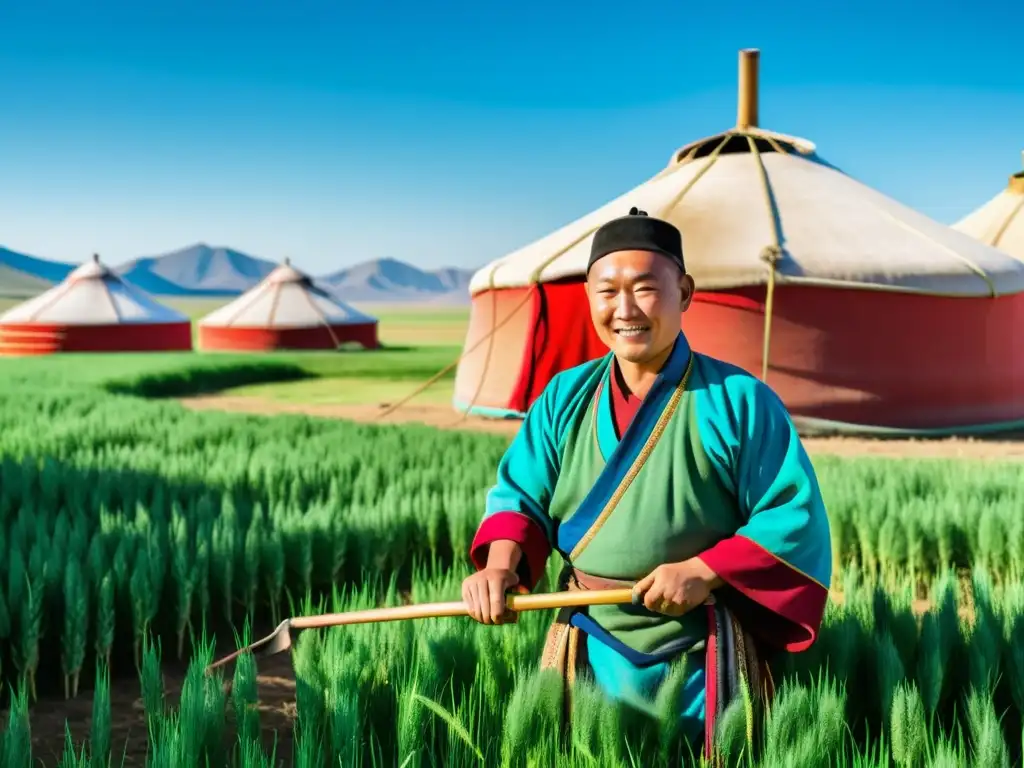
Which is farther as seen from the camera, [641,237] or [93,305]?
[93,305]

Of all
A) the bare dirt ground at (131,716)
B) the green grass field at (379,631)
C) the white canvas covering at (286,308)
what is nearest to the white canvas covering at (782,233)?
the green grass field at (379,631)

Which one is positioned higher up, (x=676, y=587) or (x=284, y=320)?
(x=284, y=320)

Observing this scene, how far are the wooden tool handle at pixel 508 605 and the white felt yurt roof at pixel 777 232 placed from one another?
6.86m

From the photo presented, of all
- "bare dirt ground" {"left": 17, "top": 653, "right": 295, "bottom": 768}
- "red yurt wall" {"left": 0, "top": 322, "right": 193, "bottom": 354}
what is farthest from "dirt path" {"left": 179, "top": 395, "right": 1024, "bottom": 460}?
"red yurt wall" {"left": 0, "top": 322, "right": 193, "bottom": 354}

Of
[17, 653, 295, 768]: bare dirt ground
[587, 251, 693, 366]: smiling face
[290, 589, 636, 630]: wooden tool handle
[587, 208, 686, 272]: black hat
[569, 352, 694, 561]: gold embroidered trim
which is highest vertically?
[587, 208, 686, 272]: black hat

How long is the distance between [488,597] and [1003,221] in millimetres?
13648

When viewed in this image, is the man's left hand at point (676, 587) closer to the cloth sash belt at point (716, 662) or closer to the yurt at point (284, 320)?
the cloth sash belt at point (716, 662)

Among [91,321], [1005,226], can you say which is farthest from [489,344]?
[91,321]

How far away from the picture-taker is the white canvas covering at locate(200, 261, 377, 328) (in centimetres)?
2298

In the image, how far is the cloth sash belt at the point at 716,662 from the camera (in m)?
1.66

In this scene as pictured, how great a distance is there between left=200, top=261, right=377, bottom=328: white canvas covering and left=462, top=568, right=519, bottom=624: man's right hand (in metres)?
21.8

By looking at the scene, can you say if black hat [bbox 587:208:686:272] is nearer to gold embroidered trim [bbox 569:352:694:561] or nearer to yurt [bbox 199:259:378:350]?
gold embroidered trim [bbox 569:352:694:561]

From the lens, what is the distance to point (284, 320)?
902 inches

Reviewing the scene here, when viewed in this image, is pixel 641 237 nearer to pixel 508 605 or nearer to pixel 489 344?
pixel 508 605
